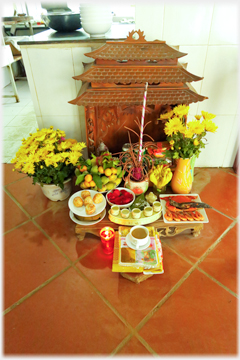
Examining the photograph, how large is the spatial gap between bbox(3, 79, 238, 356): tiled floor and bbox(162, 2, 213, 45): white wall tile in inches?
42.8

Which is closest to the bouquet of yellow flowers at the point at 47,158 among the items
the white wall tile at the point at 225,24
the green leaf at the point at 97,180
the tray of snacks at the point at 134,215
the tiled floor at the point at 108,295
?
the green leaf at the point at 97,180

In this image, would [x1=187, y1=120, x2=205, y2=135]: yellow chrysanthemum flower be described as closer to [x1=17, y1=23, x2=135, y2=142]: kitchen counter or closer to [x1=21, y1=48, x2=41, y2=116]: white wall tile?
[x1=17, y1=23, x2=135, y2=142]: kitchen counter

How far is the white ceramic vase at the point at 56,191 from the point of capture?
1567 millimetres

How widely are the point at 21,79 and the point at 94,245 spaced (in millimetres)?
3946

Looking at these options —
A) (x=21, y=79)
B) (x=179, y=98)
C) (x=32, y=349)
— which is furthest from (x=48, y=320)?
(x=21, y=79)

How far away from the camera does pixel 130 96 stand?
1319 millimetres

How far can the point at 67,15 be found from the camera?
160cm

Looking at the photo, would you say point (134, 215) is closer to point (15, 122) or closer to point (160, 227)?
point (160, 227)

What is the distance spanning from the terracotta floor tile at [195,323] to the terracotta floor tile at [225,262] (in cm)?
6

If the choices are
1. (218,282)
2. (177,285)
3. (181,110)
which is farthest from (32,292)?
(181,110)

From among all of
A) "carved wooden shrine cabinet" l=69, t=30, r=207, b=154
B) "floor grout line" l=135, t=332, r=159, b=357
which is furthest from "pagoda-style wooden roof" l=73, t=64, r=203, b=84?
"floor grout line" l=135, t=332, r=159, b=357

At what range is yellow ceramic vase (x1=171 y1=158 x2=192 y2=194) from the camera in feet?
4.73

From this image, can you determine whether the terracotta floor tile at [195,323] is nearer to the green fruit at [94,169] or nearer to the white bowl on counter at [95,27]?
the green fruit at [94,169]

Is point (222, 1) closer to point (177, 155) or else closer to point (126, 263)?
point (177, 155)
